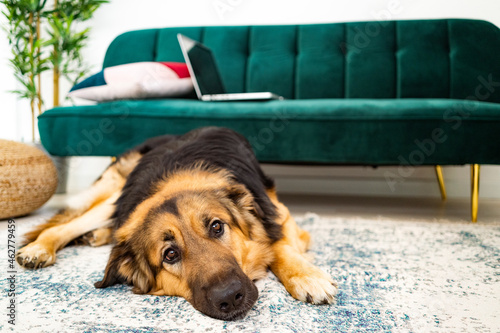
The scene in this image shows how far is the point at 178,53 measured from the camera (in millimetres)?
3684

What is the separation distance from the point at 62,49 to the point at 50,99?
992 mm

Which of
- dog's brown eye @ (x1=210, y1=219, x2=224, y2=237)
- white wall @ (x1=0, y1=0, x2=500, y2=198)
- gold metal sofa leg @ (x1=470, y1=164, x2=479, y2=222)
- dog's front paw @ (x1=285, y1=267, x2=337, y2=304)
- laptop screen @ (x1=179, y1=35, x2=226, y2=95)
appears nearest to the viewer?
dog's front paw @ (x1=285, y1=267, x2=337, y2=304)

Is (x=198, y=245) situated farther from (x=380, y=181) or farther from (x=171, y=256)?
(x=380, y=181)

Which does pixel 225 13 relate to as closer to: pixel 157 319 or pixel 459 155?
pixel 459 155

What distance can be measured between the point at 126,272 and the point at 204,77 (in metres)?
1.95

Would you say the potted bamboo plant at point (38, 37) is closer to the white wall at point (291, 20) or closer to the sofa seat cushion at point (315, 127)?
the white wall at point (291, 20)

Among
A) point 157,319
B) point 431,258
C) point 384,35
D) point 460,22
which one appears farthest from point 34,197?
Result: point 460,22

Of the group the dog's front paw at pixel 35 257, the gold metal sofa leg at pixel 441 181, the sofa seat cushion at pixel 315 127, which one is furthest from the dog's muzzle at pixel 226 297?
the gold metal sofa leg at pixel 441 181

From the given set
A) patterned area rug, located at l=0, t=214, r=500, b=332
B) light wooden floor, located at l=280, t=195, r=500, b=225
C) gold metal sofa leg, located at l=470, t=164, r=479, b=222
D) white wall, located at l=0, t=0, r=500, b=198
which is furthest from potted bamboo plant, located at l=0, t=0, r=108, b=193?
gold metal sofa leg, located at l=470, t=164, r=479, b=222

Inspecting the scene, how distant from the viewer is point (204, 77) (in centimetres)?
300

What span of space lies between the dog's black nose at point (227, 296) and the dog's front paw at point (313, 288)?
0.85 feet

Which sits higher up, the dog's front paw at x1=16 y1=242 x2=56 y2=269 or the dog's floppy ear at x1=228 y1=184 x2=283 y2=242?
the dog's floppy ear at x1=228 y1=184 x2=283 y2=242

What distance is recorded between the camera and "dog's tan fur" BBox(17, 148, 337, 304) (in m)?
1.25

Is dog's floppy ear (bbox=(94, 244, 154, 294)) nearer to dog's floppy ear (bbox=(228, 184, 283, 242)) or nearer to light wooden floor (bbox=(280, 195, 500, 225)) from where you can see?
dog's floppy ear (bbox=(228, 184, 283, 242))
